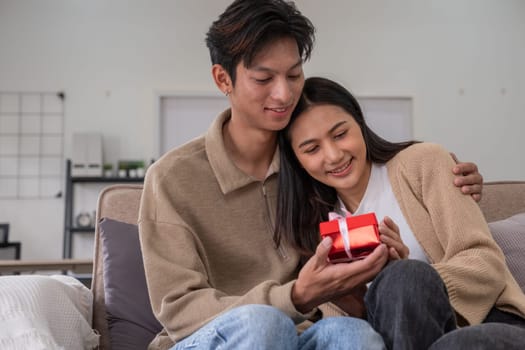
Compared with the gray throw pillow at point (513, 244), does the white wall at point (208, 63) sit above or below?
above

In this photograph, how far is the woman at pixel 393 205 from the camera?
1.16m

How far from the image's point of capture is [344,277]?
1.16 m

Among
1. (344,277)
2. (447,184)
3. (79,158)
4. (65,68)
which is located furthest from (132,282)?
(65,68)

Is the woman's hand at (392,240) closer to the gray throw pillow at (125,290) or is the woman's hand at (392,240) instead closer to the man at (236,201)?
the man at (236,201)

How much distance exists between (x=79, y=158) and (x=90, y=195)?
1.12 ft

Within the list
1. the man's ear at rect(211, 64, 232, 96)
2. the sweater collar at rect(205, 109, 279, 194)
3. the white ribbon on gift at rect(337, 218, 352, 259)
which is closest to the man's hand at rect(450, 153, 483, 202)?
Result: the white ribbon on gift at rect(337, 218, 352, 259)

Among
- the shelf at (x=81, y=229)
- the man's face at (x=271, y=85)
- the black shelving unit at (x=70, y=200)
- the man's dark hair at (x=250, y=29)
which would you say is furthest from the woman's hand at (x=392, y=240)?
the shelf at (x=81, y=229)

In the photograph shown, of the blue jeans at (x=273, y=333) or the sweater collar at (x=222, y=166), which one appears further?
the sweater collar at (x=222, y=166)

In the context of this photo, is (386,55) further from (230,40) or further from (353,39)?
(230,40)

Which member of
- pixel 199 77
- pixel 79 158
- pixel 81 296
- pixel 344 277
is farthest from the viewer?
pixel 199 77

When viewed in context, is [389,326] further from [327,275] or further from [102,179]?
[102,179]

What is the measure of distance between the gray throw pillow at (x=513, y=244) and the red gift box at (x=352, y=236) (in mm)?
634

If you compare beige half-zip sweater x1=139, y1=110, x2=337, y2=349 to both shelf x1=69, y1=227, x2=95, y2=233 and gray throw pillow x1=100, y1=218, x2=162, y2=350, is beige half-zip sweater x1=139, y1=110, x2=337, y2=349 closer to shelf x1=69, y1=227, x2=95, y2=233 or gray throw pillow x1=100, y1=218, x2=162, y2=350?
gray throw pillow x1=100, y1=218, x2=162, y2=350

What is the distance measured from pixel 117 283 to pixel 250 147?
1.72 ft
